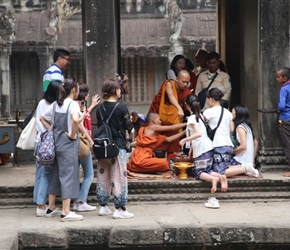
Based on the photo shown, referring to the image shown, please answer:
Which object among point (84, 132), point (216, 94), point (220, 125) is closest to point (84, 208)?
point (84, 132)

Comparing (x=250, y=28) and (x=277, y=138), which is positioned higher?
(x=250, y=28)

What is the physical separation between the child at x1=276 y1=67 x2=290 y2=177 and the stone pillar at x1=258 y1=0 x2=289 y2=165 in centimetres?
17

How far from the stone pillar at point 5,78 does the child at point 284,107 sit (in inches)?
503

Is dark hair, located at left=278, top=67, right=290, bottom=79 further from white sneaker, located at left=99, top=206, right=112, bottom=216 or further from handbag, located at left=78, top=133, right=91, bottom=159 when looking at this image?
white sneaker, located at left=99, top=206, right=112, bottom=216

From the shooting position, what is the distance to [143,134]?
1070 cm

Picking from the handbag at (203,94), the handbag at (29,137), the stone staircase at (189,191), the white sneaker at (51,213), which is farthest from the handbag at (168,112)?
the white sneaker at (51,213)

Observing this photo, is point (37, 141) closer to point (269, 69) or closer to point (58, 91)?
point (58, 91)

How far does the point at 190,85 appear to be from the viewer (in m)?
12.2

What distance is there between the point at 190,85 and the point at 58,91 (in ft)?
11.2

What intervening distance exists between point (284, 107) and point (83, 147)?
101 inches

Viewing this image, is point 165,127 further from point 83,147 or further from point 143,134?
point 83,147

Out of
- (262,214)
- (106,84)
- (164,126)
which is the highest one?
(106,84)

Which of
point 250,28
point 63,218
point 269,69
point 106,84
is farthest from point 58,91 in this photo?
point 250,28

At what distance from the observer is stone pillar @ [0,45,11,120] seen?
22406 millimetres
